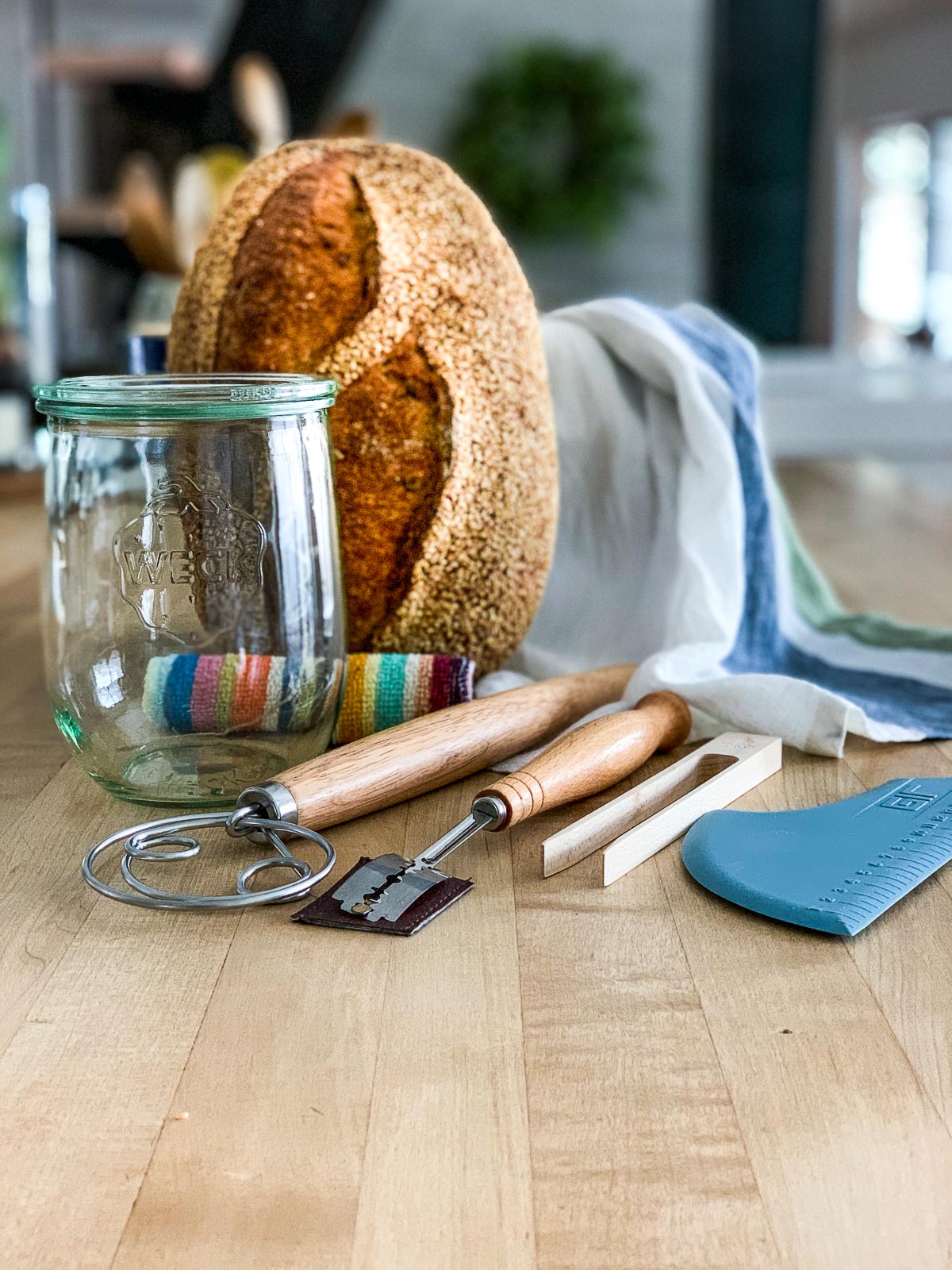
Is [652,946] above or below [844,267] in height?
below

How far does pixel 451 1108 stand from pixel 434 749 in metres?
0.23

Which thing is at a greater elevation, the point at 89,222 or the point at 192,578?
the point at 89,222

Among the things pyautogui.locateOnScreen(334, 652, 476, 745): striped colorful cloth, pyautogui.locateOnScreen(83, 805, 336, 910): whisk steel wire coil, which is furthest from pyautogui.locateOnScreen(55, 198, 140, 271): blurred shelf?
pyautogui.locateOnScreen(83, 805, 336, 910): whisk steel wire coil

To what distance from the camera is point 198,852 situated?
0.50 m

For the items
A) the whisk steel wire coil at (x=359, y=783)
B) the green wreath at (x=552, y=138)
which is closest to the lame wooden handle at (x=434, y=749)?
the whisk steel wire coil at (x=359, y=783)

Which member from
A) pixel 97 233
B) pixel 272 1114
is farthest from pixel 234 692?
pixel 97 233

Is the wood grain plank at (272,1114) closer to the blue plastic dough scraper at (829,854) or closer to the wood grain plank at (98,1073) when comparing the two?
the wood grain plank at (98,1073)

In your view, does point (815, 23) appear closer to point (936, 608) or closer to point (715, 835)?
point (936, 608)

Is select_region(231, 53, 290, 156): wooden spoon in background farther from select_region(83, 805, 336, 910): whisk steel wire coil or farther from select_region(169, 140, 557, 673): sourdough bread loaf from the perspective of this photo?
select_region(83, 805, 336, 910): whisk steel wire coil

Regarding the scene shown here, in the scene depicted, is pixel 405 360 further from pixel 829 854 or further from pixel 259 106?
pixel 259 106

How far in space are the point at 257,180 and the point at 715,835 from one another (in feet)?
1.49

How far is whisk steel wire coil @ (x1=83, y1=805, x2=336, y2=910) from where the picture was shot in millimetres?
445

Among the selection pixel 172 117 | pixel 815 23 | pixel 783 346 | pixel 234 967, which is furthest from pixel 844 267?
pixel 234 967

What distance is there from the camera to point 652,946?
0.44 meters
